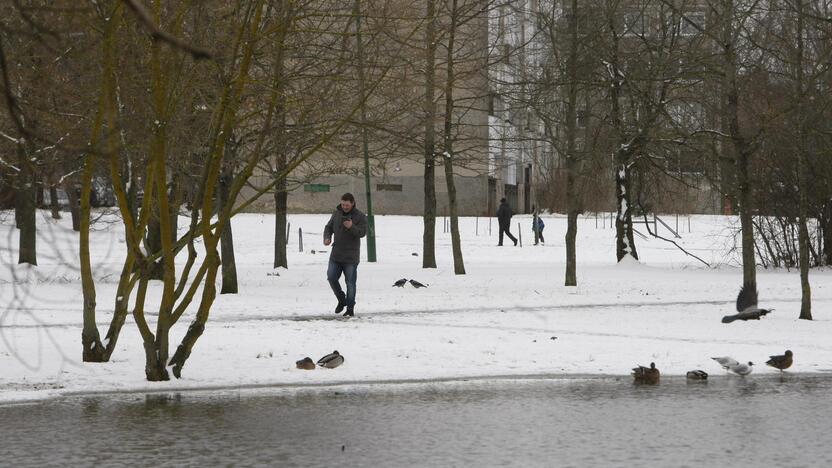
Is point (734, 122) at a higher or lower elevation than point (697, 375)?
higher

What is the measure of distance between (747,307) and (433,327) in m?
4.35

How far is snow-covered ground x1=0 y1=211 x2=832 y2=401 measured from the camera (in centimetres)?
1262

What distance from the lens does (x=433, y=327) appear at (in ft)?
56.9

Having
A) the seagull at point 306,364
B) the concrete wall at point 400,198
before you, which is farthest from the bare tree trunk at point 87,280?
the concrete wall at point 400,198

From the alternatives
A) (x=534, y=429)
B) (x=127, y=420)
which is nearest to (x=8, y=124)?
(x=127, y=420)

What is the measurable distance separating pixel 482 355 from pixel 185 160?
9.58 meters

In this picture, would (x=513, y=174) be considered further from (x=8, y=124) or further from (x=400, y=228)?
(x=8, y=124)

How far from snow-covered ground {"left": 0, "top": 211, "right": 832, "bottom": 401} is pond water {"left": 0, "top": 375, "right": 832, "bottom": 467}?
71cm

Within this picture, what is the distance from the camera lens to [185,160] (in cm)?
2197

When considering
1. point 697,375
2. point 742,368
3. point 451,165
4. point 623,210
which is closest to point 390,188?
point 623,210

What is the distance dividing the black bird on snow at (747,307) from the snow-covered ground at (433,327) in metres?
0.23

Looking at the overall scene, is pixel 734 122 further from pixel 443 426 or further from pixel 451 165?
pixel 451 165

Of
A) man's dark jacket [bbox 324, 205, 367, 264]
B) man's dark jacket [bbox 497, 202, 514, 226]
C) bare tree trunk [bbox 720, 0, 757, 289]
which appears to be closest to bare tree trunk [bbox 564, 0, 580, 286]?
bare tree trunk [bbox 720, 0, 757, 289]

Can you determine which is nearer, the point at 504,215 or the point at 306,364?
the point at 306,364
